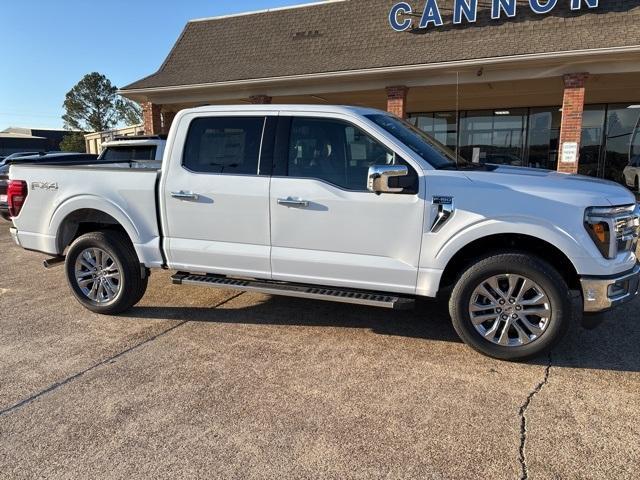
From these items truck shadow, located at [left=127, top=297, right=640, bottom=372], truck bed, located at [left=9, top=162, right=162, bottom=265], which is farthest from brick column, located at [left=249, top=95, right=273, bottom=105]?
truck shadow, located at [left=127, top=297, right=640, bottom=372]

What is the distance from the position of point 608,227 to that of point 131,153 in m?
7.36

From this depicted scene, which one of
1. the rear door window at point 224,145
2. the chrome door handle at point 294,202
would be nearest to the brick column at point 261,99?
the rear door window at point 224,145

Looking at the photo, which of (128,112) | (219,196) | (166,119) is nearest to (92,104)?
(128,112)

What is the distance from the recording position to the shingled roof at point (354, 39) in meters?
11.0

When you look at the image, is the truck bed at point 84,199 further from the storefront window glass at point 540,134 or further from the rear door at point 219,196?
the storefront window glass at point 540,134

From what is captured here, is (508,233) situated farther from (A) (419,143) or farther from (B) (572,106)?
(B) (572,106)

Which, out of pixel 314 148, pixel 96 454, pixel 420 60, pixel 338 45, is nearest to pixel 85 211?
pixel 314 148

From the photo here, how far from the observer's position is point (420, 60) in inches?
461

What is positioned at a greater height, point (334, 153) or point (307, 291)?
point (334, 153)

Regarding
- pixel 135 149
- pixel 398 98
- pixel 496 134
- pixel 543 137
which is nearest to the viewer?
pixel 135 149

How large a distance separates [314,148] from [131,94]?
Answer: 13.1m

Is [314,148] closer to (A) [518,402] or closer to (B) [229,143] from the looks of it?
(B) [229,143]

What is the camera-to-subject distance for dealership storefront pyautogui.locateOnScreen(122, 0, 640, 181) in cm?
1094

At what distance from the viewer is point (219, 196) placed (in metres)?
4.45
